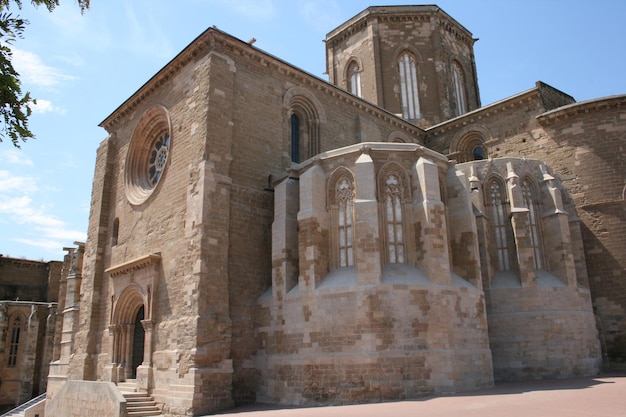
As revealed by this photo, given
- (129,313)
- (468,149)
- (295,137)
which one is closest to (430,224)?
(295,137)

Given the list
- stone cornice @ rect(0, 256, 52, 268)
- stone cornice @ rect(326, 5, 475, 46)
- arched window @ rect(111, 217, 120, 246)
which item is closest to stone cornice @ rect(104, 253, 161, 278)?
arched window @ rect(111, 217, 120, 246)

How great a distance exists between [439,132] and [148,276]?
47.8ft

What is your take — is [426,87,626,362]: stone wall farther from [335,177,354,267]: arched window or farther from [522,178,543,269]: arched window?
[335,177,354,267]: arched window

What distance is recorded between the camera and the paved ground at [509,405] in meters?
9.04

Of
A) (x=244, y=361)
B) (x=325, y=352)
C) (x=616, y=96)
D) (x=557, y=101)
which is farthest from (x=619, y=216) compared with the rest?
(x=244, y=361)

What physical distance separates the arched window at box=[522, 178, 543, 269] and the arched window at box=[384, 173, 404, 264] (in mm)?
5461

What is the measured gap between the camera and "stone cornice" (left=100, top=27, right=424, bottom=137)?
53.1 feet

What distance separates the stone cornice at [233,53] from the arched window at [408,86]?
13.7ft

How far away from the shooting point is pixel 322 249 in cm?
1398

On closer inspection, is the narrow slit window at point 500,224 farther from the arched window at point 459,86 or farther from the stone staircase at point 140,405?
the stone staircase at point 140,405

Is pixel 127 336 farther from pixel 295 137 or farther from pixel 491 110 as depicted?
Answer: pixel 491 110

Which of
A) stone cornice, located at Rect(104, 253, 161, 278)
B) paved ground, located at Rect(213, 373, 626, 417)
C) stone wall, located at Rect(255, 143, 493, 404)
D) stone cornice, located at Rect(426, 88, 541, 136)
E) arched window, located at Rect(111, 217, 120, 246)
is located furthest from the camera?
stone cornice, located at Rect(426, 88, 541, 136)

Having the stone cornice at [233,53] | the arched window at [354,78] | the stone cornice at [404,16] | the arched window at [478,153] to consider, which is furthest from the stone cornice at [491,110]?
the stone cornice at [404,16]

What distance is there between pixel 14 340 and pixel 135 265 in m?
21.1
